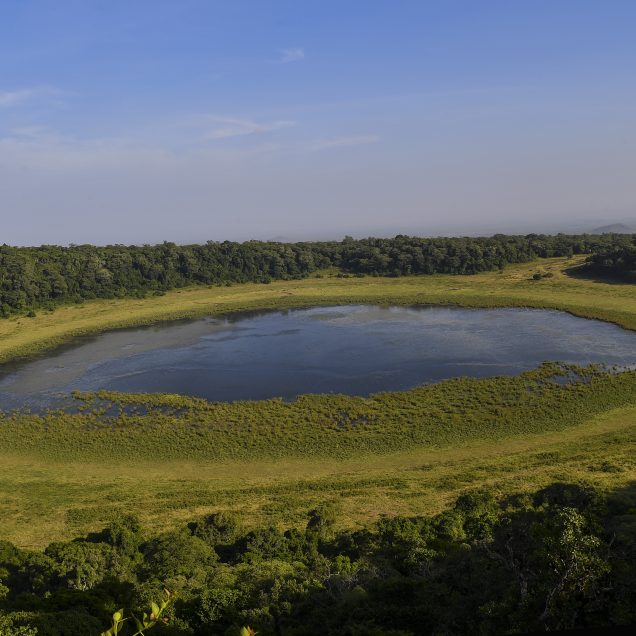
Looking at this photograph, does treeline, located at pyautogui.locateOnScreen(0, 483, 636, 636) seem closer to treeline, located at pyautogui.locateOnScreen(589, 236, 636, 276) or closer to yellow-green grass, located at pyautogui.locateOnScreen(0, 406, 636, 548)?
yellow-green grass, located at pyautogui.locateOnScreen(0, 406, 636, 548)

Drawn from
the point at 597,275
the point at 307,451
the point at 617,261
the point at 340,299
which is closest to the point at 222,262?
the point at 340,299

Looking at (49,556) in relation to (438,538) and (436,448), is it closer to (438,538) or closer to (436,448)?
(438,538)

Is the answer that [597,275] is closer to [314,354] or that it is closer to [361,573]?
[314,354]

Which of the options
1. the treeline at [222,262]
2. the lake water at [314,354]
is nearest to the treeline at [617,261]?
the treeline at [222,262]

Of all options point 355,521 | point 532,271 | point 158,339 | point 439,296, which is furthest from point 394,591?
point 532,271

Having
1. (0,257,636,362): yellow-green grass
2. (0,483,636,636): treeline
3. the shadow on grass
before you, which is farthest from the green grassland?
the shadow on grass
